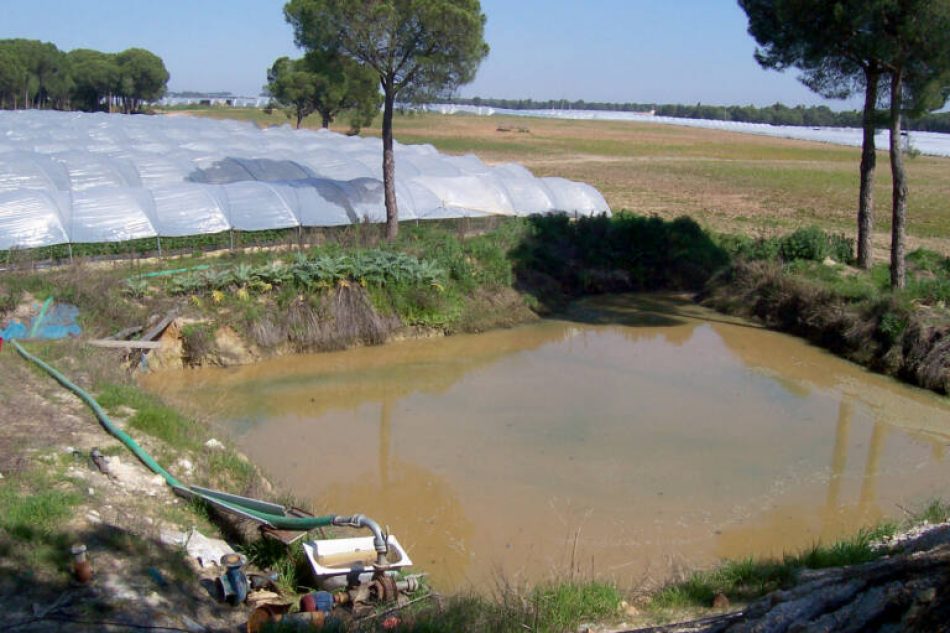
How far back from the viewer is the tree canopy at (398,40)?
15336 mm

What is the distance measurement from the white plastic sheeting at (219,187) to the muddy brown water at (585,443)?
4.27 m

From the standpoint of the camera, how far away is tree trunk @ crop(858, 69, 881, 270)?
1561 centimetres

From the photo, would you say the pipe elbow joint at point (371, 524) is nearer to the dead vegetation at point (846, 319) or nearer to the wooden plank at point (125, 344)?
the wooden plank at point (125, 344)

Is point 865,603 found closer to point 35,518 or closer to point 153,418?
point 35,518

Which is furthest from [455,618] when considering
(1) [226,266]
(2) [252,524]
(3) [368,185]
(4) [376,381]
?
(3) [368,185]

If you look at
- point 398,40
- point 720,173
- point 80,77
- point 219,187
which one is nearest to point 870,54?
point 398,40

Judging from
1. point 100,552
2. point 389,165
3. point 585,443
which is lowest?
point 585,443

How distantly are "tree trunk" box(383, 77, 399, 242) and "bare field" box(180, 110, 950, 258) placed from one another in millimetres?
1541

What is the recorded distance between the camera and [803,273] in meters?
16.4

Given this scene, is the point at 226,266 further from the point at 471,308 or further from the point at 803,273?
the point at 803,273

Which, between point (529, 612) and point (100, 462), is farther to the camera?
point (100, 462)

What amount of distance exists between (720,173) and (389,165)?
31467 mm

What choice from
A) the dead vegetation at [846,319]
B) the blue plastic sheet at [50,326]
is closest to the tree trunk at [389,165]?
the blue plastic sheet at [50,326]

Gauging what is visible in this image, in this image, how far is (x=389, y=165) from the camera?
1666cm
